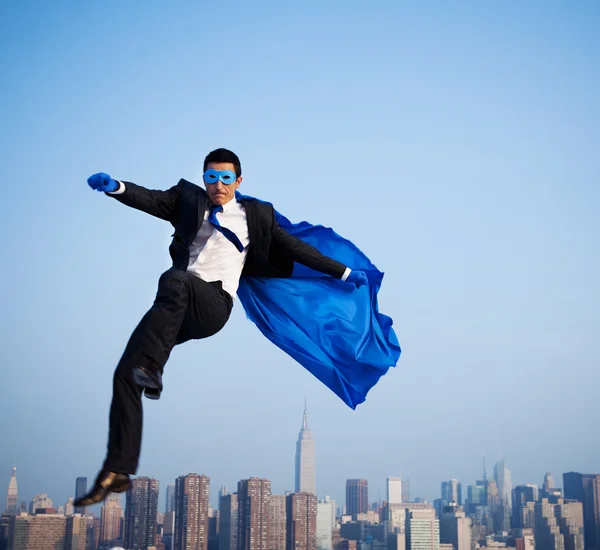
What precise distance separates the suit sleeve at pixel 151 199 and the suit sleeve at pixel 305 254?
0.62m

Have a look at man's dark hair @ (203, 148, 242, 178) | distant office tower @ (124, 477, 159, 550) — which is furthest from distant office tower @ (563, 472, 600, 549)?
man's dark hair @ (203, 148, 242, 178)

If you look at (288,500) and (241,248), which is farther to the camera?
(288,500)

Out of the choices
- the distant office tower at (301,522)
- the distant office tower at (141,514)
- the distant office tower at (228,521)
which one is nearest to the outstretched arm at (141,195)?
the distant office tower at (141,514)

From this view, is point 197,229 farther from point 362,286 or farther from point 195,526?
point 195,526

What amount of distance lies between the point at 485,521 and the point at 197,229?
108003 millimetres

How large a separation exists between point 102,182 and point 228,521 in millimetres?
73115

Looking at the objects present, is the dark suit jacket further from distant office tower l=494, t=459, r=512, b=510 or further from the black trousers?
distant office tower l=494, t=459, r=512, b=510

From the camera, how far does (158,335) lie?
486cm

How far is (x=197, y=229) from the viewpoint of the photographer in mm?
5332

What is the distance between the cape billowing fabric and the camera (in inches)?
243

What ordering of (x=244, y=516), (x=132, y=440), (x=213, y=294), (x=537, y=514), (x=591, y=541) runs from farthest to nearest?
(x=537, y=514)
(x=591, y=541)
(x=244, y=516)
(x=213, y=294)
(x=132, y=440)

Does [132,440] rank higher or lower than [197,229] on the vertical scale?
lower

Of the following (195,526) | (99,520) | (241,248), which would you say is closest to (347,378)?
(241,248)

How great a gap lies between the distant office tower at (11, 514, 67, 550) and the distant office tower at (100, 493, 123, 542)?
10.9 feet
